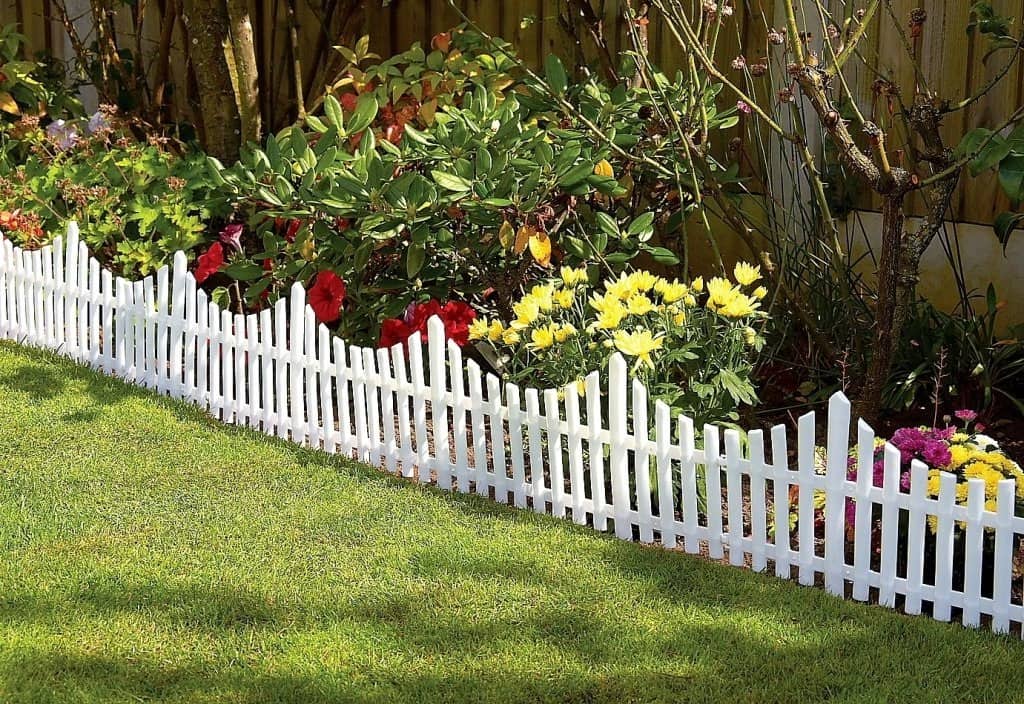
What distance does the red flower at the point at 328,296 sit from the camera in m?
5.18

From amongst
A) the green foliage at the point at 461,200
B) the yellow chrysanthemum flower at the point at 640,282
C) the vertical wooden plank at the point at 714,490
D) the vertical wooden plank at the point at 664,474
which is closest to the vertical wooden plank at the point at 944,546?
the vertical wooden plank at the point at 714,490

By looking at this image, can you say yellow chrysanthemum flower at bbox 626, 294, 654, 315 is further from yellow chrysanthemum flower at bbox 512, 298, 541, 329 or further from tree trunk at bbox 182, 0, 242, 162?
tree trunk at bbox 182, 0, 242, 162

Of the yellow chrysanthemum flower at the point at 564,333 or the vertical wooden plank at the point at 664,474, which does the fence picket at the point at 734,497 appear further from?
the yellow chrysanthemum flower at the point at 564,333

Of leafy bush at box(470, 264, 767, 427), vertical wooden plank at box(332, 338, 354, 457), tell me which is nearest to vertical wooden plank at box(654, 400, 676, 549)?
leafy bush at box(470, 264, 767, 427)

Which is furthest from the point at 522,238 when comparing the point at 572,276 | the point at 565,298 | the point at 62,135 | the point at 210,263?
the point at 62,135

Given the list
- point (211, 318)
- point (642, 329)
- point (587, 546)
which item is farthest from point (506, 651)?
point (211, 318)

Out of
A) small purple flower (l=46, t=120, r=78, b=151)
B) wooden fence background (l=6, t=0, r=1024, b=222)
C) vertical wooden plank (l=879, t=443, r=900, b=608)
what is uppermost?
wooden fence background (l=6, t=0, r=1024, b=222)

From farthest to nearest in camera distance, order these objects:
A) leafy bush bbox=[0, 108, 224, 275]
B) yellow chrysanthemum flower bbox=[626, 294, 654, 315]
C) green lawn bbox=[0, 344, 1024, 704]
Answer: leafy bush bbox=[0, 108, 224, 275] → yellow chrysanthemum flower bbox=[626, 294, 654, 315] → green lawn bbox=[0, 344, 1024, 704]

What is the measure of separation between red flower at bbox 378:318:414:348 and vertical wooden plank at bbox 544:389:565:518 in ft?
3.93

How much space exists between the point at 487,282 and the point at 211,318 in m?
1.09

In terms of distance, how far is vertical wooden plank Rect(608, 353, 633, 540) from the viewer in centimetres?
385

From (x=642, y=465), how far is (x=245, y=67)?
3699 mm

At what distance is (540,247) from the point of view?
4.89 meters

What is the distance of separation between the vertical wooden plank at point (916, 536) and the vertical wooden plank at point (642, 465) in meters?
0.77
